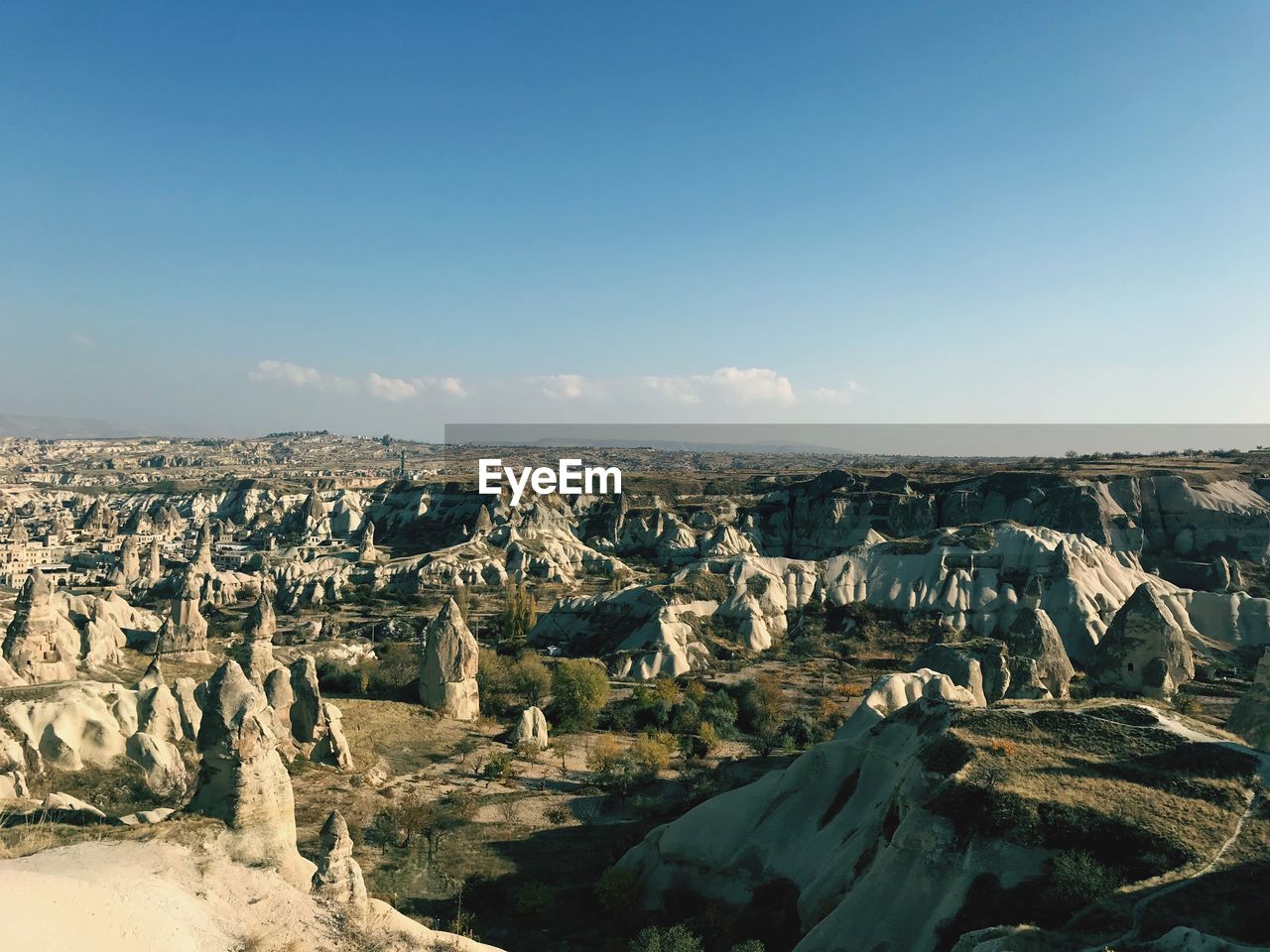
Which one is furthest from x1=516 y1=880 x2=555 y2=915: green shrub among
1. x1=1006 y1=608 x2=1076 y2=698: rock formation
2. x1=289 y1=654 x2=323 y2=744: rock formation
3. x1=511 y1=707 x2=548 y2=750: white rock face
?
x1=1006 y1=608 x2=1076 y2=698: rock formation

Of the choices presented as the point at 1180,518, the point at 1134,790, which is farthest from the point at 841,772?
the point at 1180,518

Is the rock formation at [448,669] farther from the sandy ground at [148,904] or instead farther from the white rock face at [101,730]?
the sandy ground at [148,904]

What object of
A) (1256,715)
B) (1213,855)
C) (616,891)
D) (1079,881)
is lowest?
(616,891)

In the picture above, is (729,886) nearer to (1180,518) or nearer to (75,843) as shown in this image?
(75,843)

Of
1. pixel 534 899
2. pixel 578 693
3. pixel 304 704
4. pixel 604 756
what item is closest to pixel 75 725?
pixel 304 704

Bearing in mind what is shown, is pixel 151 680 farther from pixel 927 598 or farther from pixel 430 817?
pixel 927 598

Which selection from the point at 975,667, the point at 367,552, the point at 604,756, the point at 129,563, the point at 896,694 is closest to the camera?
the point at 896,694

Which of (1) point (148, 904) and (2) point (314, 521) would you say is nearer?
(1) point (148, 904)
